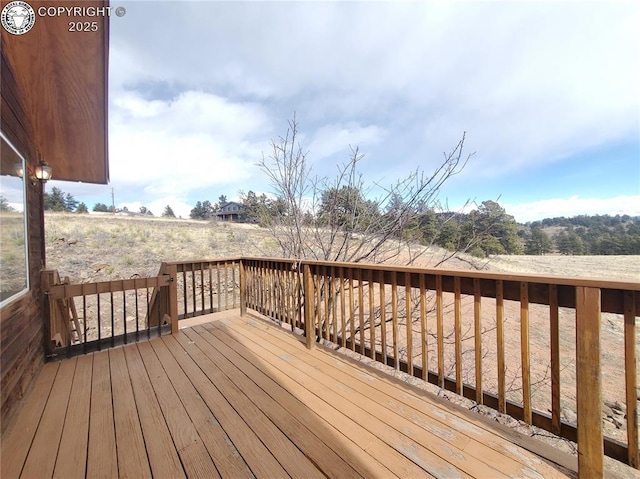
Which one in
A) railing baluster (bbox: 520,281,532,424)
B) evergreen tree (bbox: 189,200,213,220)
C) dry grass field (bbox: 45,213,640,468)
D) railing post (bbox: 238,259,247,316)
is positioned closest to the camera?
railing baluster (bbox: 520,281,532,424)

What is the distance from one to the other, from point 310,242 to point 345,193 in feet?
3.49

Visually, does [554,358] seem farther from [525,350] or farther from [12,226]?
[12,226]

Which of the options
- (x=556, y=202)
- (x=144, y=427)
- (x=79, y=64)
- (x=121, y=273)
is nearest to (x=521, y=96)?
(x=79, y=64)

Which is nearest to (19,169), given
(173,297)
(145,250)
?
(173,297)

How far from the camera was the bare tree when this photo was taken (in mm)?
3746

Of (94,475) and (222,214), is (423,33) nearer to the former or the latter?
(94,475)

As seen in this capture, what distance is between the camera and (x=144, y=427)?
1.62 metres

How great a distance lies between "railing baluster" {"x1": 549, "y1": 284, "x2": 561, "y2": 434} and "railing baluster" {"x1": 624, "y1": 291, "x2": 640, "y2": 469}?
0.73 ft

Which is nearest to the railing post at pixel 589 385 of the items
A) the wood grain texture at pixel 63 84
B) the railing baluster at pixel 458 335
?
the railing baluster at pixel 458 335

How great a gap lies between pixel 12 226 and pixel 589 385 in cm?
390

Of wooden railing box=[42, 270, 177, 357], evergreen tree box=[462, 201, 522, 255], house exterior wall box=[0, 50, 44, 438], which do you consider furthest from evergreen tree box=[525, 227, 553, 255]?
house exterior wall box=[0, 50, 44, 438]

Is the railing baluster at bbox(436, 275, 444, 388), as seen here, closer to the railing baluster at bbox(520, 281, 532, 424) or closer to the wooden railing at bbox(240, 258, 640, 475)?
the wooden railing at bbox(240, 258, 640, 475)

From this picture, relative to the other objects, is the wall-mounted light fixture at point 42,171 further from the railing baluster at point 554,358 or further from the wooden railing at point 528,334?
the railing baluster at point 554,358

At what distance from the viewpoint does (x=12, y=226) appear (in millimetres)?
2062
